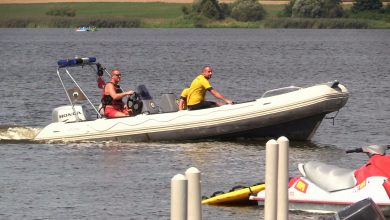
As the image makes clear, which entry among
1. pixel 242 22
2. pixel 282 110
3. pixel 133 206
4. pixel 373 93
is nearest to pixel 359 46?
pixel 242 22

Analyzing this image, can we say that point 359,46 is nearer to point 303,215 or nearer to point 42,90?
point 42,90

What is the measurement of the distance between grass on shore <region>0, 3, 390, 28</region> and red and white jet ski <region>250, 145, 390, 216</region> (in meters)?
107

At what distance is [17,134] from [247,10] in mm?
101431

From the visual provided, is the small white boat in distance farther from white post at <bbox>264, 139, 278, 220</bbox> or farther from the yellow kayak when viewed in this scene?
white post at <bbox>264, 139, 278, 220</bbox>

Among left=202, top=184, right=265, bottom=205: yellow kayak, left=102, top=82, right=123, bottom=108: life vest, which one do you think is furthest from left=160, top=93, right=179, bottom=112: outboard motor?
left=202, top=184, right=265, bottom=205: yellow kayak

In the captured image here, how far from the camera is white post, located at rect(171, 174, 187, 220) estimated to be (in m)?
9.36

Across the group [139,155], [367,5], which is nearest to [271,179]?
[139,155]

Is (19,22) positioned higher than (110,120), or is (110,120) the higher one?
(110,120)

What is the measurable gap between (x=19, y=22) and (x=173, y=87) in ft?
280

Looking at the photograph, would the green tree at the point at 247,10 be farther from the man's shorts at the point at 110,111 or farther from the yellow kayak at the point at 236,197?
the yellow kayak at the point at 236,197

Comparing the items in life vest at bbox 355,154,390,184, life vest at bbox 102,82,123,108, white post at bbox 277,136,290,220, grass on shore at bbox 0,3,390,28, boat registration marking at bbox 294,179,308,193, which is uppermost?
white post at bbox 277,136,290,220

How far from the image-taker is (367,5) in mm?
124062

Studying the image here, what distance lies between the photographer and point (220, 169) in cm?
1931

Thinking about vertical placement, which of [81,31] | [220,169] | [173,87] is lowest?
[81,31]
